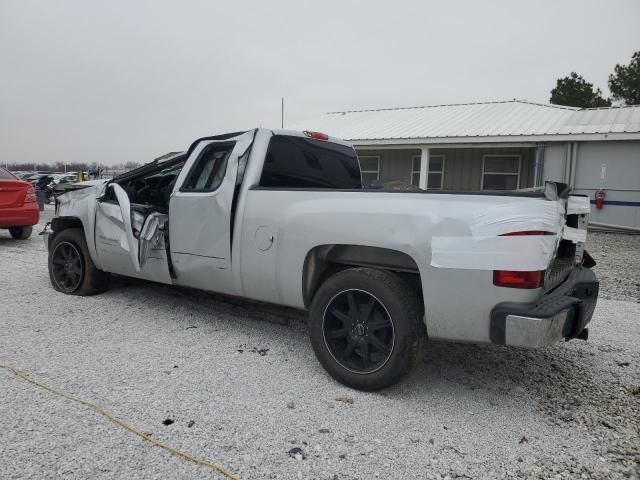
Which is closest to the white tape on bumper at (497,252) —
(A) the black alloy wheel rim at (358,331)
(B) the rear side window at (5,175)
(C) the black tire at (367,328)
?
(C) the black tire at (367,328)

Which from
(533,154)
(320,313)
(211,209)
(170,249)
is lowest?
(320,313)

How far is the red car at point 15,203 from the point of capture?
855 cm

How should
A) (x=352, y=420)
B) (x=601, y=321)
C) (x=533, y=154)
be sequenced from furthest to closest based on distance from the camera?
(x=533, y=154), (x=601, y=321), (x=352, y=420)

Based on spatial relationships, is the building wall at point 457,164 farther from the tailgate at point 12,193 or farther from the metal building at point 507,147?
the tailgate at point 12,193

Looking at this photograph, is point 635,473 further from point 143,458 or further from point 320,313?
point 143,458

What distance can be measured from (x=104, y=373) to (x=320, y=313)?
1.61m

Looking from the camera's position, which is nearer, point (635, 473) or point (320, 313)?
point (635, 473)

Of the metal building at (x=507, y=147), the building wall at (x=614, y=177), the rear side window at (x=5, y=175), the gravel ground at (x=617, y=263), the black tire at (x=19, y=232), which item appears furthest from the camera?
the metal building at (x=507, y=147)

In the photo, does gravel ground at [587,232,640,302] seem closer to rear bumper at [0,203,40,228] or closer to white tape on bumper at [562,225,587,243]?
white tape on bumper at [562,225,587,243]

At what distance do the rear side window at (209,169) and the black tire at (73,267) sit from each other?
1778 millimetres

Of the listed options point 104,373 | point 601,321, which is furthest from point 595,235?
point 104,373

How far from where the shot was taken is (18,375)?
3.25 metres

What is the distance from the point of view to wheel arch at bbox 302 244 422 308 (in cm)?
308

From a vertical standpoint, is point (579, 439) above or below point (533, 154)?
below
